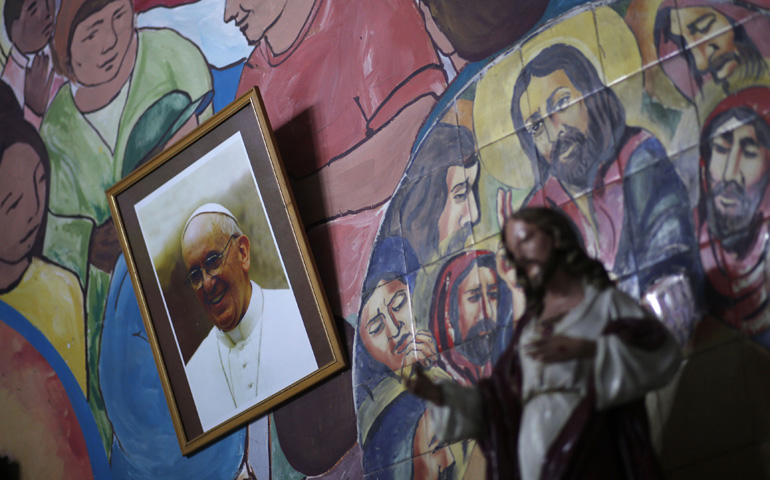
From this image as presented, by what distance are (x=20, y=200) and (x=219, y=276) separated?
6.28 feet

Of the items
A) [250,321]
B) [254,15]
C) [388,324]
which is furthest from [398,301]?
[254,15]

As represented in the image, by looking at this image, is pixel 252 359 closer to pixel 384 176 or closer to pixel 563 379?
pixel 384 176

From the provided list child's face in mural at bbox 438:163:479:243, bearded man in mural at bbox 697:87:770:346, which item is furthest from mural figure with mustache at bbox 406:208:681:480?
child's face in mural at bbox 438:163:479:243

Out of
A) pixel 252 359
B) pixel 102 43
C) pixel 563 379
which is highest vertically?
pixel 102 43

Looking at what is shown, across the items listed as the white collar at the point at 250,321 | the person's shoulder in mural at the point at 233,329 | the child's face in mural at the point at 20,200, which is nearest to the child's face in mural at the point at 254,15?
the person's shoulder in mural at the point at 233,329

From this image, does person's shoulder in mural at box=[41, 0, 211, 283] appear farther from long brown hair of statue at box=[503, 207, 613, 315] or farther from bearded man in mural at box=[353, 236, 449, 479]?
long brown hair of statue at box=[503, 207, 613, 315]

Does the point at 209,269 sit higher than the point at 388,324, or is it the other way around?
the point at 209,269

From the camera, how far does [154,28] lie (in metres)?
4.70

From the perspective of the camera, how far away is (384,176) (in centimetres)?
351

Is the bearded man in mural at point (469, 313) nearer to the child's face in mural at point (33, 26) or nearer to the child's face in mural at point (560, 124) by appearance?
the child's face in mural at point (560, 124)

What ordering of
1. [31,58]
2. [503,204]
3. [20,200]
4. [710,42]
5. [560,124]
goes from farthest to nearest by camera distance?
[31,58] → [20,200] → [503,204] → [560,124] → [710,42]

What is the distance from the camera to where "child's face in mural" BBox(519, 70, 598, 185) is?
113 inches

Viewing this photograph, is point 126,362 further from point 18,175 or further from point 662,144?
point 662,144

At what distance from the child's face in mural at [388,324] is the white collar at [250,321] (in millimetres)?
533
